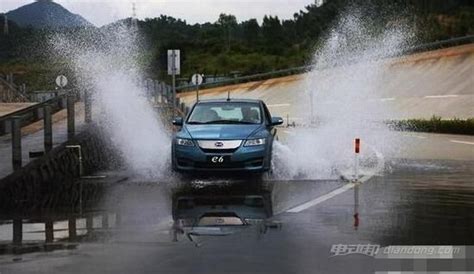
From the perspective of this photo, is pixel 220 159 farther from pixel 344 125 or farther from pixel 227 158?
pixel 344 125

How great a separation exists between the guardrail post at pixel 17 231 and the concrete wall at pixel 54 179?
1.21m

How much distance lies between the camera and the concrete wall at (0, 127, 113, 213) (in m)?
12.5

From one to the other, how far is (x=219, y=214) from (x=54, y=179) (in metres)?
5.17

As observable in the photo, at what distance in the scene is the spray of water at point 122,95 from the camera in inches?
753

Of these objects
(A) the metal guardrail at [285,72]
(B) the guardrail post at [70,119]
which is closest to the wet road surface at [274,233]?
(B) the guardrail post at [70,119]

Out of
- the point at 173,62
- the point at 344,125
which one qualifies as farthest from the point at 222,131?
the point at 344,125

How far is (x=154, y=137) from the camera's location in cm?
2178

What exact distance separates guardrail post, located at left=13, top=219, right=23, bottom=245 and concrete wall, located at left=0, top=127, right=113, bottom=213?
1.21m

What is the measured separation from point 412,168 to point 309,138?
6821mm

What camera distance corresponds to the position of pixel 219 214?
36.3ft

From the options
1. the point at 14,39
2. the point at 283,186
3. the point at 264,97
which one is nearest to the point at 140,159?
the point at 283,186

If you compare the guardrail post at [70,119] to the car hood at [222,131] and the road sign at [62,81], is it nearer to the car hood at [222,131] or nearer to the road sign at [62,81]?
the car hood at [222,131]

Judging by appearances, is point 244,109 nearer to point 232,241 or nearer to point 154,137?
point 154,137

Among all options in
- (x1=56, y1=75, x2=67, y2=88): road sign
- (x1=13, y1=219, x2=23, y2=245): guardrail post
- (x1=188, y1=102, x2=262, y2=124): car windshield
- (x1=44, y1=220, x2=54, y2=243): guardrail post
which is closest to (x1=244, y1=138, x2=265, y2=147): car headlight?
(x1=188, y1=102, x2=262, y2=124): car windshield
